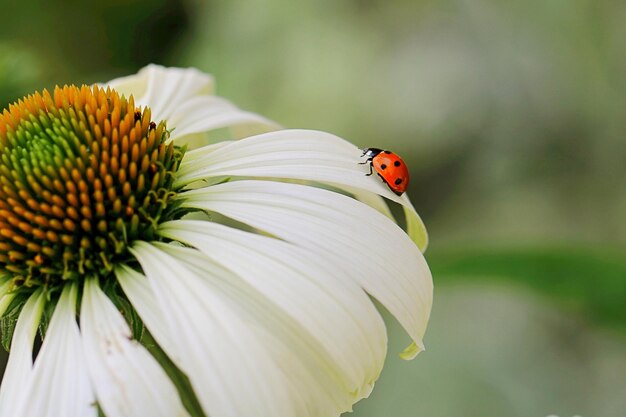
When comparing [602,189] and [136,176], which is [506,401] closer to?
[602,189]

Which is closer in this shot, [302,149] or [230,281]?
[230,281]

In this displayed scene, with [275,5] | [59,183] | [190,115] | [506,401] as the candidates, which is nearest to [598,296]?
[506,401]

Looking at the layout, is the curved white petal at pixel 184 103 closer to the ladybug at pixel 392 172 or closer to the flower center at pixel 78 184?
the flower center at pixel 78 184

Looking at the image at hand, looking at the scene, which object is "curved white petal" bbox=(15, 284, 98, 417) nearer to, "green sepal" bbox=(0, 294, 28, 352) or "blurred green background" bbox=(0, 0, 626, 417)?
"green sepal" bbox=(0, 294, 28, 352)

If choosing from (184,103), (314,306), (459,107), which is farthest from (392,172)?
(459,107)

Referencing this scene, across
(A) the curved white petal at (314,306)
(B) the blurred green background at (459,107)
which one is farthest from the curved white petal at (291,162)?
(B) the blurred green background at (459,107)

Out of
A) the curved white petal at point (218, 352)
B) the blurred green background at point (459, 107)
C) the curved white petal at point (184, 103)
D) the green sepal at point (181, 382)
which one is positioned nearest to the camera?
the curved white petal at point (218, 352)
